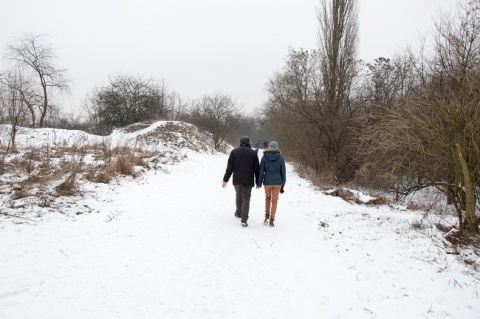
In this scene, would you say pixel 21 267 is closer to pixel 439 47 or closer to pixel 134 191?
pixel 134 191

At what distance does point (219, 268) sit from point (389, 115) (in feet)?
15.6

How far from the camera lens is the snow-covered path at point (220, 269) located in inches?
123

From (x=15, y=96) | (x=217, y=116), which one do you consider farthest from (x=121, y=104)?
(x=15, y=96)

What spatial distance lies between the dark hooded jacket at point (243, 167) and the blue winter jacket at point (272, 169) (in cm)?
19

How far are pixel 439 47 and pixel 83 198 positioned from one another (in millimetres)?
9337

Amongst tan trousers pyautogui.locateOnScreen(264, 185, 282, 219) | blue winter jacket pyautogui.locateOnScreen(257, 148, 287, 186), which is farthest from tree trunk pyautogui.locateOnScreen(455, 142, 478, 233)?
tan trousers pyautogui.locateOnScreen(264, 185, 282, 219)

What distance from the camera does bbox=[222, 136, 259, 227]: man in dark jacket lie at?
595cm

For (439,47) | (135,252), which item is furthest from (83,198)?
(439,47)

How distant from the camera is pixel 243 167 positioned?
5.98 metres

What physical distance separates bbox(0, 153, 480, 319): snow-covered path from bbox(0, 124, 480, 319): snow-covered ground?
17mm

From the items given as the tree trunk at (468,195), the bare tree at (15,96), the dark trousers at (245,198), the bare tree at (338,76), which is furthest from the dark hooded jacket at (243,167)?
the bare tree at (338,76)

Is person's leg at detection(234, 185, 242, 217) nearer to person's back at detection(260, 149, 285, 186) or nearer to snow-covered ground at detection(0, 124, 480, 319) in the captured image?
snow-covered ground at detection(0, 124, 480, 319)

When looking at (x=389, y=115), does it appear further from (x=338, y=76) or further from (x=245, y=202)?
(x=338, y=76)

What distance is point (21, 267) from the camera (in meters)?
3.48
